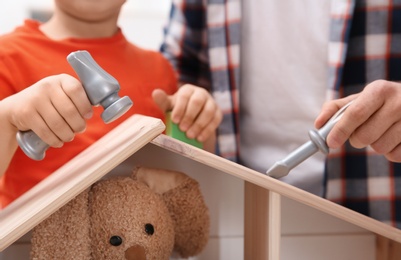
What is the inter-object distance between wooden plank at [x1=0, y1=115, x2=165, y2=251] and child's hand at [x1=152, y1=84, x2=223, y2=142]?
17cm

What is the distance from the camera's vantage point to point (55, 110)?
509mm

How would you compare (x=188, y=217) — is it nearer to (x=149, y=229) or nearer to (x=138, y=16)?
(x=149, y=229)

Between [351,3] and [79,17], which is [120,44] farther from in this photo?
[351,3]

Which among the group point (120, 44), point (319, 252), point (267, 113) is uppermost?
point (120, 44)

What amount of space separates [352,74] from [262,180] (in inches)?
13.7

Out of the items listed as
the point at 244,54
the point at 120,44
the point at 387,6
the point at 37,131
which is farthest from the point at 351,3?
the point at 37,131

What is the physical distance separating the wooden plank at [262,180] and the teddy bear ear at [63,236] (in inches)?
4.5

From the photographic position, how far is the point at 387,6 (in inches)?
31.6

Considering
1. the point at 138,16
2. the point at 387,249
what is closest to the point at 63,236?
the point at 387,249

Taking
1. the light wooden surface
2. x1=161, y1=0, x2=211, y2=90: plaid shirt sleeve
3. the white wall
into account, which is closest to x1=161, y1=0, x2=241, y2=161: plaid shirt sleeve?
x1=161, y1=0, x2=211, y2=90: plaid shirt sleeve

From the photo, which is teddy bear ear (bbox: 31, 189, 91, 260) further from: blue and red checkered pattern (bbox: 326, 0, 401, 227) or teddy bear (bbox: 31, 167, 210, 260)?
blue and red checkered pattern (bbox: 326, 0, 401, 227)

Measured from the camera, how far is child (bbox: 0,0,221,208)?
2.23 ft

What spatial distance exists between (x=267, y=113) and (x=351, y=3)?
0.21m

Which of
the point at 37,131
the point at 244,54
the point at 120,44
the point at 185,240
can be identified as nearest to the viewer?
the point at 37,131
